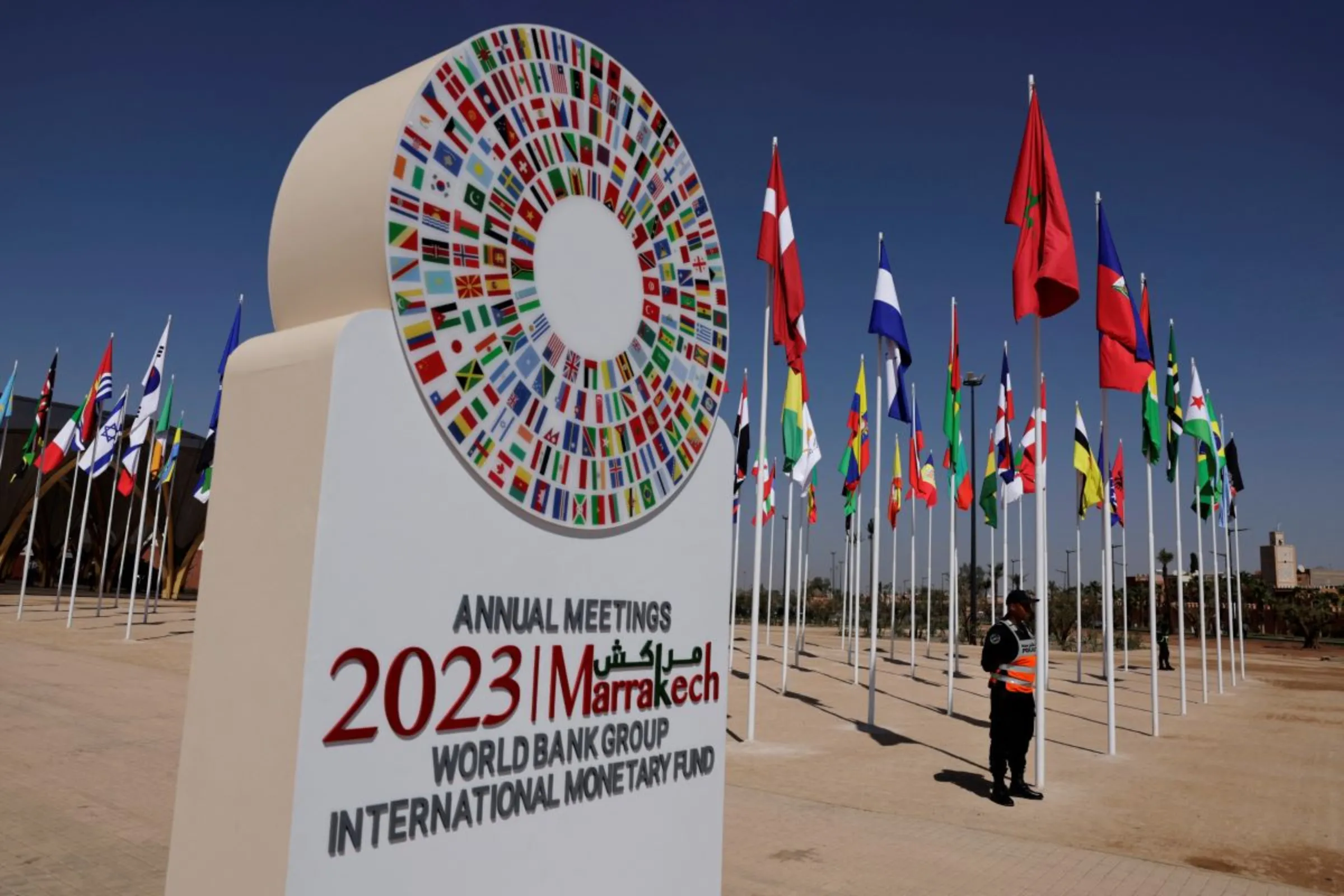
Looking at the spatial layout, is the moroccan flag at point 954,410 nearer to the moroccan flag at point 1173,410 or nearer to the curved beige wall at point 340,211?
the moroccan flag at point 1173,410

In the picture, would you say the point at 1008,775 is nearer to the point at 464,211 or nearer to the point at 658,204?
the point at 658,204

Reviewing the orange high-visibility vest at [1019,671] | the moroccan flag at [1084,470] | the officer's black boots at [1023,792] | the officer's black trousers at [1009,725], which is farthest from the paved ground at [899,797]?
the moroccan flag at [1084,470]

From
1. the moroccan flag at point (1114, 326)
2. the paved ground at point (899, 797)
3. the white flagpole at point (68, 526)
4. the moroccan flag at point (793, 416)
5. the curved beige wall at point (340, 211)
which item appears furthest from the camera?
the white flagpole at point (68, 526)

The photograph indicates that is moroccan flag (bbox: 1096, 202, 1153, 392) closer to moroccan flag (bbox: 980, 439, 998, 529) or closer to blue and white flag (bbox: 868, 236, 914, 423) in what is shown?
blue and white flag (bbox: 868, 236, 914, 423)

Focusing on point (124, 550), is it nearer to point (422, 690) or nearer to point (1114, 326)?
point (1114, 326)

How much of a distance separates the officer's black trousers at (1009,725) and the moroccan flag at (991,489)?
7.99m

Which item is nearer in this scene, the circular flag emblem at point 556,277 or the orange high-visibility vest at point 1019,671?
the circular flag emblem at point 556,277

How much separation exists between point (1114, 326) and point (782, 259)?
156 inches

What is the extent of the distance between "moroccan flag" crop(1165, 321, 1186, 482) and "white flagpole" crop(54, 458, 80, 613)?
24973mm

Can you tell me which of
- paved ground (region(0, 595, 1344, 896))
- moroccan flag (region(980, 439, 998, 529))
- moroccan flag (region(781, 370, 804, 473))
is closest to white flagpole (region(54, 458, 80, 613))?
paved ground (region(0, 595, 1344, 896))

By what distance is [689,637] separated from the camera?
10.6ft

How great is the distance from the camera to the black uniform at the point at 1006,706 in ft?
29.5

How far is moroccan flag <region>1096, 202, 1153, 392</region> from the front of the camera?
→ 10.6 metres

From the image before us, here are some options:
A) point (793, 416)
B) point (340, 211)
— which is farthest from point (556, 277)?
point (793, 416)
